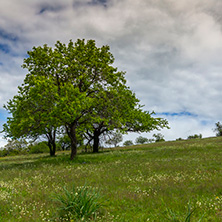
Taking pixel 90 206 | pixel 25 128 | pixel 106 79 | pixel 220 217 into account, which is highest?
pixel 106 79

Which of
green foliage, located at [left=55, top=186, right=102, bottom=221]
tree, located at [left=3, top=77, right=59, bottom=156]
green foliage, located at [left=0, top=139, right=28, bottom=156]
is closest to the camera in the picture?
green foliage, located at [left=55, top=186, right=102, bottom=221]

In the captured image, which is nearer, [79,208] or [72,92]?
[79,208]

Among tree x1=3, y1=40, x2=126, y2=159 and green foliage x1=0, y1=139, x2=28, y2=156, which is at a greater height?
tree x1=3, y1=40, x2=126, y2=159

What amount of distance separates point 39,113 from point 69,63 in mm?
7078

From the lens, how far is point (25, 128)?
21312mm

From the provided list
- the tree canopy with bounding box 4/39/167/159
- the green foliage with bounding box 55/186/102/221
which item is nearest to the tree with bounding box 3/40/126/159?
the tree canopy with bounding box 4/39/167/159

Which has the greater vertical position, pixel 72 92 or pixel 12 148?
pixel 72 92

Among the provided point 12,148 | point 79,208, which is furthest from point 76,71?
point 12,148

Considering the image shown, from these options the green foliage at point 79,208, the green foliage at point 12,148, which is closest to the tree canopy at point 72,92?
the green foliage at point 79,208

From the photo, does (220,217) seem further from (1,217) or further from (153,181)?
(1,217)

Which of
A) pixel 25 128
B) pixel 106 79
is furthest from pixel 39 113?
pixel 106 79

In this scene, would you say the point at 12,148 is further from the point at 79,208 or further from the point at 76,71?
the point at 79,208

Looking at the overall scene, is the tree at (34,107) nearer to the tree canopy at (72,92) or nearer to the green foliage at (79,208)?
the tree canopy at (72,92)

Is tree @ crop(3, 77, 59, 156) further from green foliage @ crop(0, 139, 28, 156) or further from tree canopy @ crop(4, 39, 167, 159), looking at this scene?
green foliage @ crop(0, 139, 28, 156)
